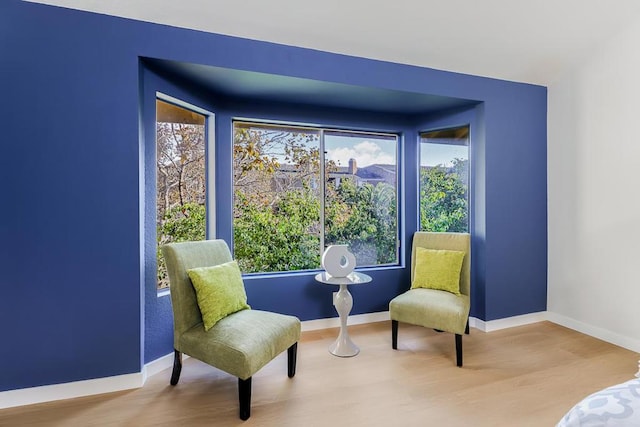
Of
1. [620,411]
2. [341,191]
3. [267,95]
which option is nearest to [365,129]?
[341,191]

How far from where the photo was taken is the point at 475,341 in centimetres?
283

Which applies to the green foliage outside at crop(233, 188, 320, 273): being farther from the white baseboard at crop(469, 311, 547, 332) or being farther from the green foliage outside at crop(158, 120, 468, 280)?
the white baseboard at crop(469, 311, 547, 332)

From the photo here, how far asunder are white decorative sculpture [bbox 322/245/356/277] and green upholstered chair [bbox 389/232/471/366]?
0.48 meters

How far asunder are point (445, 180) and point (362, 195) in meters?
0.93

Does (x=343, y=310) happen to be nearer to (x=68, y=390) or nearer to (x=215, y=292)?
(x=215, y=292)

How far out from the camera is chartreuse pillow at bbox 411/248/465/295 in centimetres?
285

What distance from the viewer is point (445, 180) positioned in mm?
3479

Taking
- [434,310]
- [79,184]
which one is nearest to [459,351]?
[434,310]

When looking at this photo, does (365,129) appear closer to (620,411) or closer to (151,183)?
(151,183)

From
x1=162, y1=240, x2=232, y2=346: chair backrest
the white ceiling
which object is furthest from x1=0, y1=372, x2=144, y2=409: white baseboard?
the white ceiling

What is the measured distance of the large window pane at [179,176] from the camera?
253cm

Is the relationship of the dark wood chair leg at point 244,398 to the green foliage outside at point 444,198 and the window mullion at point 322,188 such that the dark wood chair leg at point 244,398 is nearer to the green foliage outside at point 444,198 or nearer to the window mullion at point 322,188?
the window mullion at point 322,188

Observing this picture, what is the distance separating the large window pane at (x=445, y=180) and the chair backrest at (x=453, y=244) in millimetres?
415

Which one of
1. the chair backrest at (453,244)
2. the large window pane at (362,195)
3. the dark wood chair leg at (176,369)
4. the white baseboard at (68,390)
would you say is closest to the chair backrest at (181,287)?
the dark wood chair leg at (176,369)
